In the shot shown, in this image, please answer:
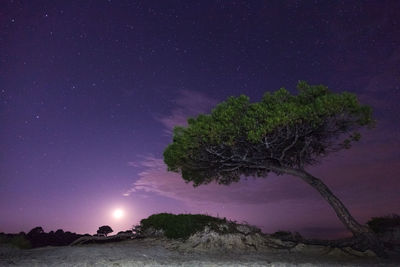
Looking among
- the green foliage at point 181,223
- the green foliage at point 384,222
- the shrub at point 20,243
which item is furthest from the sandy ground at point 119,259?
the green foliage at point 384,222

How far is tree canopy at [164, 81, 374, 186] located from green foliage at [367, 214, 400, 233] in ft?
18.9

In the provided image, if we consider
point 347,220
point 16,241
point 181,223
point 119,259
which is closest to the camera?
point 119,259

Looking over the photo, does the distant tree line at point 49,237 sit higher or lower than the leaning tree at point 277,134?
lower

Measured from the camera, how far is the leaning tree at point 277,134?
16.5 meters

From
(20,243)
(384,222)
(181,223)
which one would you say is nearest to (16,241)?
(20,243)

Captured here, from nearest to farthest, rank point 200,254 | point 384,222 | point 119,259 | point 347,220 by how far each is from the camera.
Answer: point 119,259 < point 200,254 < point 347,220 < point 384,222

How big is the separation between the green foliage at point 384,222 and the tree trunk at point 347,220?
5097 millimetres

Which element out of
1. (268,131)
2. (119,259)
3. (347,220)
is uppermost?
(268,131)

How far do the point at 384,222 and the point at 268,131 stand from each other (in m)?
10.7

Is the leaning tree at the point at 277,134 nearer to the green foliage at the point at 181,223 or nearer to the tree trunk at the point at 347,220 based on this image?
the tree trunk at the point at 347,220

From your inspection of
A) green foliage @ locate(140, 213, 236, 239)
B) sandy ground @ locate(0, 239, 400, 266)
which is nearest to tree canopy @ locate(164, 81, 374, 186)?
green foliage @ locate(140, 213, 236, 239)

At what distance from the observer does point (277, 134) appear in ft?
57.2

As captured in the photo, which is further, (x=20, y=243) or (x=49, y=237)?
(x=49, y=237)

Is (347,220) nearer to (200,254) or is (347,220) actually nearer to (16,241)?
(200,254)
